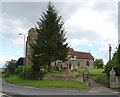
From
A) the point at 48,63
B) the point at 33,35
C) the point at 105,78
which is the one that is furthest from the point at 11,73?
the point at 105,78

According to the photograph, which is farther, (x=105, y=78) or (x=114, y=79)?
(x=105, y=78)

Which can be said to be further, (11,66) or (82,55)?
(82,55)

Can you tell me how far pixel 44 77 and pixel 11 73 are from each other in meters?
30.9

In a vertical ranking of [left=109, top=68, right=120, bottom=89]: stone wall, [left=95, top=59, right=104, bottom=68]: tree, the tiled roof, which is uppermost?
the tiled roof

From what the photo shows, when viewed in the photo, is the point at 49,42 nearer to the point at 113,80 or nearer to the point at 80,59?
the point at 113,80

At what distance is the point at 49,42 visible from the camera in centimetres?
3778

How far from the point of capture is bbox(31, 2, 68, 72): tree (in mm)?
37688

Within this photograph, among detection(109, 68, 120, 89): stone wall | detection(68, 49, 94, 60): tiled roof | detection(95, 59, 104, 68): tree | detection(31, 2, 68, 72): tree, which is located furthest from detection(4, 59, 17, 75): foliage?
detection(109, 68, 120, 89): stone wall

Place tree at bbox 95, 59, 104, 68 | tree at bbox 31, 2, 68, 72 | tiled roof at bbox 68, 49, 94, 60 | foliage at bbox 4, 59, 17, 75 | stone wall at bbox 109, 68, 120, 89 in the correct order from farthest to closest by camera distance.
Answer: tree at bbox 95, 59, 104, 68 → tiled roof at bbox 68, 49, 94, 60 → foliage at bbox 4, 59, 17, 75 → tree at bbox 31, 2, 68, 72 → stone wall at bbox 109, 68, 120, 89

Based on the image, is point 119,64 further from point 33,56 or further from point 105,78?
point 33,56

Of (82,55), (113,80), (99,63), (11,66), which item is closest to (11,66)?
(11,66)

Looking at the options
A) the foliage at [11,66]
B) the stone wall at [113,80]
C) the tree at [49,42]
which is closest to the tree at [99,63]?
the foliage at [11,66]

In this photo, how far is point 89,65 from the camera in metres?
80.8

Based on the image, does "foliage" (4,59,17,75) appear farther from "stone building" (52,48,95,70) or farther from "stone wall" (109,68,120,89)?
"stone wall" (109,68,120,89)
